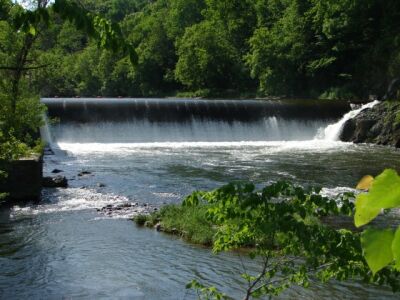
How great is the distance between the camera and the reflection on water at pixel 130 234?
26.1 ft

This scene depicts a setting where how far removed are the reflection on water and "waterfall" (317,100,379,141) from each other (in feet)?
20.7

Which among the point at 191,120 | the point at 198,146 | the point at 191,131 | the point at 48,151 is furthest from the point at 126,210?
the point at 191,120

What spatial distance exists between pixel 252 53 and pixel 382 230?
163 ft

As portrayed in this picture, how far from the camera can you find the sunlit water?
7969 millimetres

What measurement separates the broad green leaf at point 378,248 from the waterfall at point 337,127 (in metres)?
28.9

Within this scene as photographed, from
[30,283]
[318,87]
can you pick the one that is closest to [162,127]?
[318,87]

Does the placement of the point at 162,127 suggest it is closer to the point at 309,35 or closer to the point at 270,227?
the point at 309,35

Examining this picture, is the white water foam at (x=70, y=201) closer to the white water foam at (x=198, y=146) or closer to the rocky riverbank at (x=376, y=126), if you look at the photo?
the white water foam at (x=198, y=146)

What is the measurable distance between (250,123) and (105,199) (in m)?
17.2

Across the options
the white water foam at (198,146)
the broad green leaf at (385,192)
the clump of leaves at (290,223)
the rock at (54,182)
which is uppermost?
the broad green leaf at (385,192)

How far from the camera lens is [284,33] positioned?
45156 millimetres

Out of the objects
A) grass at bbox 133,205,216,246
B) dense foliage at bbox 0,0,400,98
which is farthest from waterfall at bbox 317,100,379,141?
grass at bbox 133,205,216,246

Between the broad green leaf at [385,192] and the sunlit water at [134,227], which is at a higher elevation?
the broad green leaf at [385,192]

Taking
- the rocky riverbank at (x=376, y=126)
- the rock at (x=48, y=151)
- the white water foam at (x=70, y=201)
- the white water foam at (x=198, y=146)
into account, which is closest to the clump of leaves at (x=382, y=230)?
the white water foam at (x=70, y=201)
